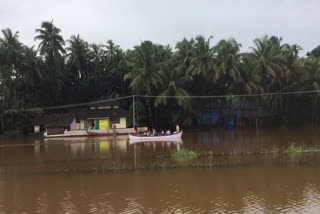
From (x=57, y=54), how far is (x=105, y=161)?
35.9m

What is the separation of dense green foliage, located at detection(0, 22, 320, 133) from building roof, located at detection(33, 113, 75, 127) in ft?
8.46

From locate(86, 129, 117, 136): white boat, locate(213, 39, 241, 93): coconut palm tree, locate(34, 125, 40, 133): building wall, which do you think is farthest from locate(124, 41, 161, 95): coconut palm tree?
locate(34, 125, 40, 133): building wall

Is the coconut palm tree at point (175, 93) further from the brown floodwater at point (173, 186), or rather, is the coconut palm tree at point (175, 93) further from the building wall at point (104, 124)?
the brown floodwater at point (173, 186)

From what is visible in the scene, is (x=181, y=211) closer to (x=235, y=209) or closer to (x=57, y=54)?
(x=235, y=209)

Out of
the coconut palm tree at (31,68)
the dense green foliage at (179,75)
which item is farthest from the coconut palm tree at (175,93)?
the coconut palm tree at (31,68)

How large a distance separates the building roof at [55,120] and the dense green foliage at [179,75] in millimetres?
2580

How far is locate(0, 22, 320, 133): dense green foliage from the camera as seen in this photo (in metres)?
46.7

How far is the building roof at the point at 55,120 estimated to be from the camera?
1880 inches

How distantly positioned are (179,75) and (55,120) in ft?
55.8

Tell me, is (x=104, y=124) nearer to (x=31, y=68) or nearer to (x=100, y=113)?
(x=100, y=113)

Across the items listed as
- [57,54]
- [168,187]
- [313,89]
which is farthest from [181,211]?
[57,54]

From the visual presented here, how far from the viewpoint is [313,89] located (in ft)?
156

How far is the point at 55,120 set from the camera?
48.4 m

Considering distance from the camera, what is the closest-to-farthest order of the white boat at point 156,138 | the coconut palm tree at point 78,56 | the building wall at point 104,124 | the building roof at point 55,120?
the white boat at point 156,138, the building roof at point 55,120, the building wall at point 104,124, the coconut palm tree at point 78,56
